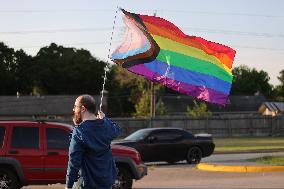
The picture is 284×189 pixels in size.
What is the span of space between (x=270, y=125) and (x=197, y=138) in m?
40.3

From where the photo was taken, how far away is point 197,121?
6034 cm

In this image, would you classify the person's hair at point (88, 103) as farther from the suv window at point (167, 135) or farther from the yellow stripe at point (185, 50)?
the suv window at point (167, 135)

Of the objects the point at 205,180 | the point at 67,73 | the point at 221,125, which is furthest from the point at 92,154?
the point at 67,73

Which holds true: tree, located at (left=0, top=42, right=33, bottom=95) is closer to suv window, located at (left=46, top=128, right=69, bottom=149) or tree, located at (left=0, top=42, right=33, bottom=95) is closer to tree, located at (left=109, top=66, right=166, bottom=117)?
tree, located at (left=109, top=66, right=166, bottom=117)

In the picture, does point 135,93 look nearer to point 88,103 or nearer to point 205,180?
point 205,180

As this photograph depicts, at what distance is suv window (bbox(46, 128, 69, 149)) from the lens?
14.5m

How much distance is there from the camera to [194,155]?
26.4 metres

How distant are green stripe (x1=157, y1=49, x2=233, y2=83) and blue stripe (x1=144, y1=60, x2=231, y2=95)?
2.7 inches

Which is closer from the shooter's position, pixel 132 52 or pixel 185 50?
pixel 132 52

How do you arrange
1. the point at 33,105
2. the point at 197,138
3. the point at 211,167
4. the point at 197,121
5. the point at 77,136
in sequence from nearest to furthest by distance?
the point at 77,136, the point at 211,167, the point at 197,138, the point at 197,121, the point at 33,105

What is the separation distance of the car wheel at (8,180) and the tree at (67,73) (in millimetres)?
83367

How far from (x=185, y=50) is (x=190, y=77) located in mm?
543

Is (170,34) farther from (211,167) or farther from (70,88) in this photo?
(70,88)

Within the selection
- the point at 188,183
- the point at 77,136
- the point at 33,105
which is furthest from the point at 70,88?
the point at 77,136
